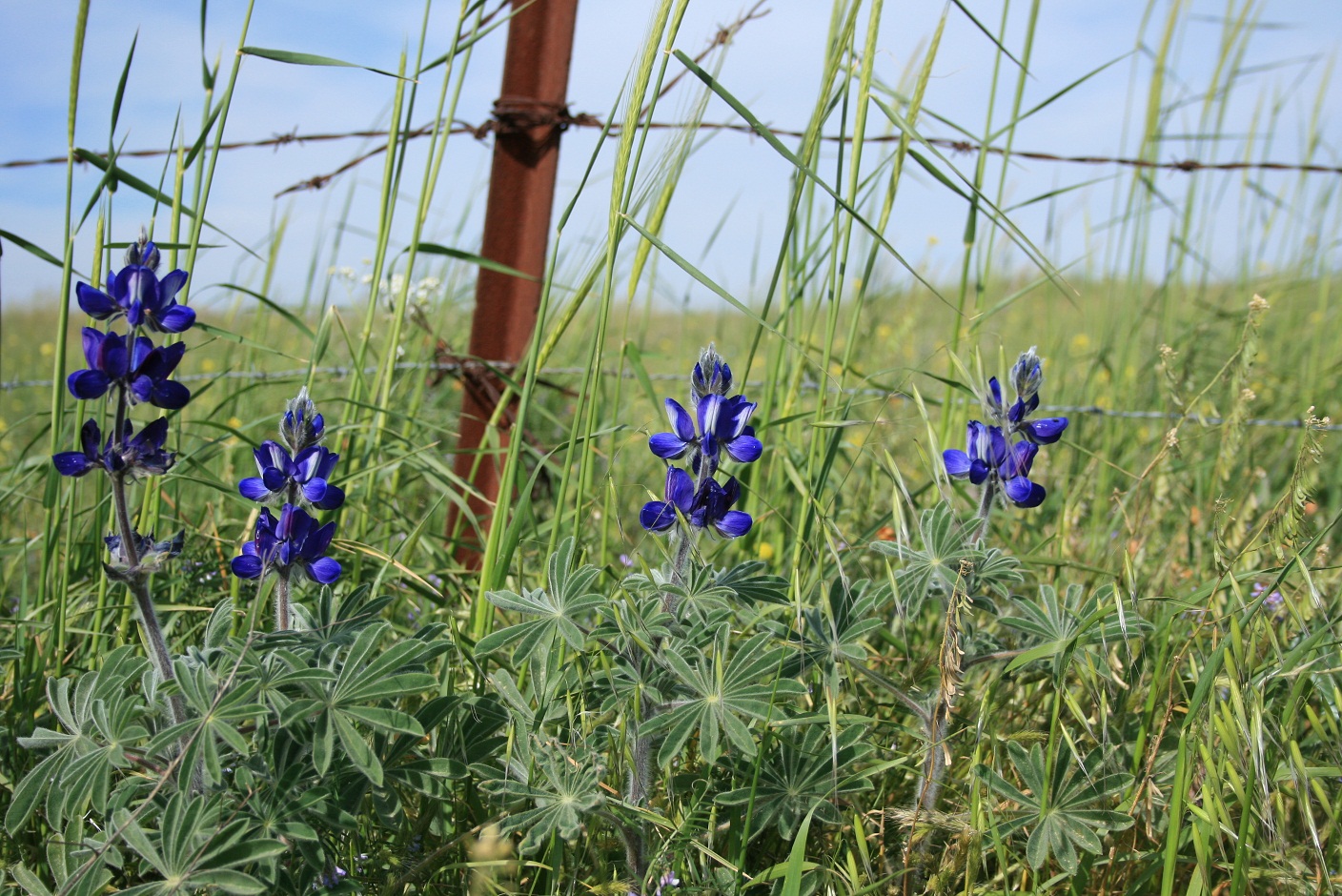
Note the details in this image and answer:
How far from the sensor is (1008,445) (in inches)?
52.5

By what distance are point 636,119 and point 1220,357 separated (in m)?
2.97

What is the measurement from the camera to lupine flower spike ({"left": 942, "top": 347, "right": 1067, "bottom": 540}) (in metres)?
1.31

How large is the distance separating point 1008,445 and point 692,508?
1.63 feet

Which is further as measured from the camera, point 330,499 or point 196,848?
point 330,499

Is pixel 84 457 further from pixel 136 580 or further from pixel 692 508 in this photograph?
pixel 692 508

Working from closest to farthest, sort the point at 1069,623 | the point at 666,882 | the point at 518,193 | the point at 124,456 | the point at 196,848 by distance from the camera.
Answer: the point at 196,848 < the point at 124,456 < the point at 666,882 < the point at 1069,623 < the point at 518,193

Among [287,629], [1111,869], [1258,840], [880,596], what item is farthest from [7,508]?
[1258,840]

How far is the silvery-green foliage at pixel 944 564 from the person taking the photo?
124cm

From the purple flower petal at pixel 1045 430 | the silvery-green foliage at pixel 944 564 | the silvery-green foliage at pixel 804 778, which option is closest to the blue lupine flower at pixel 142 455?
the silvery-green foliage at pixel 804 778

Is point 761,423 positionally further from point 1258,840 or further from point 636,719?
point 1258,840

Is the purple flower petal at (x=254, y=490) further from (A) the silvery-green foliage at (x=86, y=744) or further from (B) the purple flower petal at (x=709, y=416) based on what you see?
(B) the purple flower petal at (x=709, y=416)

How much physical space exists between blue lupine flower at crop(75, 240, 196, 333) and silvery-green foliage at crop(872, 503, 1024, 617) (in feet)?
3.13

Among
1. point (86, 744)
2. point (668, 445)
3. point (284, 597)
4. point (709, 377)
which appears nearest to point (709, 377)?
point (709, 377)

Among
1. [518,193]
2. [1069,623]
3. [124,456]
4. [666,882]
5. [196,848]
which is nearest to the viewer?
[196,848]
